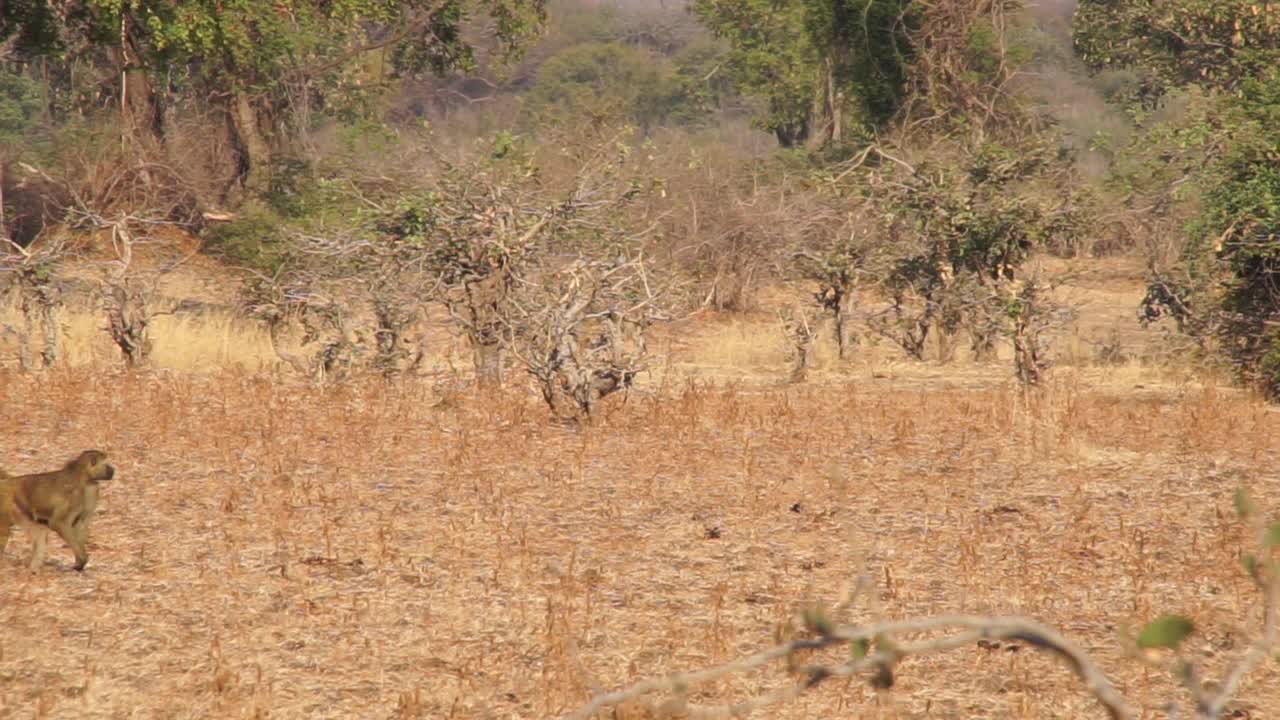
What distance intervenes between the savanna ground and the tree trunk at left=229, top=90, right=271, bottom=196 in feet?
42.0

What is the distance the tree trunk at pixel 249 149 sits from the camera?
24.6m

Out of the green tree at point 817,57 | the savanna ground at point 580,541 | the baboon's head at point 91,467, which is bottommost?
the savanna ground at point 580,541

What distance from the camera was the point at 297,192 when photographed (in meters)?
24.1

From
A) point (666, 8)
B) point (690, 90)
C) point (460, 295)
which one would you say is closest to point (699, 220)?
point (460, 295)

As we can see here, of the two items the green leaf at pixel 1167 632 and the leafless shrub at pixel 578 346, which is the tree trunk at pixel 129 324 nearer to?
the leafless shrub at pixel 578 346

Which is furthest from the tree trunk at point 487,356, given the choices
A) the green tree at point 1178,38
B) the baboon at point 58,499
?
the green tree at point 1178,38

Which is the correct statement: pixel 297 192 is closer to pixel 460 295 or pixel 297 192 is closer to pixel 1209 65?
pixel 460 295

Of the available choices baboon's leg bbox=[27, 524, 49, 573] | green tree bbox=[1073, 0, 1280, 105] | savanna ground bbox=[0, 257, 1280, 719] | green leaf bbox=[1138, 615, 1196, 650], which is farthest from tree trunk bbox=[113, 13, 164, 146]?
green leaf bbox=[1138, 615, 1196, 650]

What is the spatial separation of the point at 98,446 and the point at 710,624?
5.42 meters

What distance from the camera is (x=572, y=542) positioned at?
7.25 m

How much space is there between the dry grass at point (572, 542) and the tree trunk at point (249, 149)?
13.2m

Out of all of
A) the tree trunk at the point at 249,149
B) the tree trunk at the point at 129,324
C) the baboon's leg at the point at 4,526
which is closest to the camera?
the baboon's leg at the point at 4,526

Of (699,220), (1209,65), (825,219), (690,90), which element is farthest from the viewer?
(690,90)

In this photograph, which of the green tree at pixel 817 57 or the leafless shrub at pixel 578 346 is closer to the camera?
the leafless shrub at pixel 578 346
